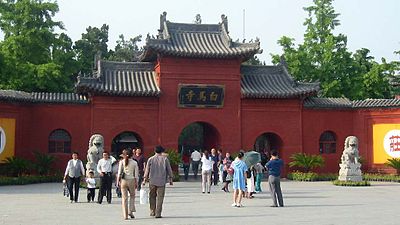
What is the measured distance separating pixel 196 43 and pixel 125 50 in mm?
33838

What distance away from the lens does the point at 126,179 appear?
13.8 m

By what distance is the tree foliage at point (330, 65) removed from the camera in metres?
39.4

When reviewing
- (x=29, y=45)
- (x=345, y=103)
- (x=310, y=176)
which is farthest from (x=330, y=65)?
(x=29, y=45)

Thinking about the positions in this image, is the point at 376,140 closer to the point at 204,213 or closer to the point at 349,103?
the point at 349,103

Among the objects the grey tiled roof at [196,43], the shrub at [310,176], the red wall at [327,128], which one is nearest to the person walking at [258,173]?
the shrub at [310,176]

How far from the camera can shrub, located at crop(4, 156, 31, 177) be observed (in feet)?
85.1

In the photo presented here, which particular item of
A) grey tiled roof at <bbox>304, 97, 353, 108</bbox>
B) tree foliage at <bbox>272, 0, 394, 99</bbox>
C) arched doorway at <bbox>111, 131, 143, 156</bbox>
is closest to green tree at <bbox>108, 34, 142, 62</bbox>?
arched doorway at <bbox>111, 131, 143, 156</bbox>

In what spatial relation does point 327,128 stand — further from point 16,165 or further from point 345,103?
point 16,165

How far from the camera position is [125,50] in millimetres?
62688

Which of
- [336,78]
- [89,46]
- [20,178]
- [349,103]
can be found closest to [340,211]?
[20,178]

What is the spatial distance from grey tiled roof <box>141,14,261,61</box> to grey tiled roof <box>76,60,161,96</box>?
0.87 metres

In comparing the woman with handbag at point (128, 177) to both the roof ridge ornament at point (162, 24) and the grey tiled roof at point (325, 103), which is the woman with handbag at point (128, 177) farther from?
the grey tiled roof at point (325, 103)

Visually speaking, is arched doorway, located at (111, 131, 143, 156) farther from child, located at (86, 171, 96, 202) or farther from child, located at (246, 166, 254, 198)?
child, located at (86, 171, 96, 202)

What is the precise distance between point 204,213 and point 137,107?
15.0 meters
